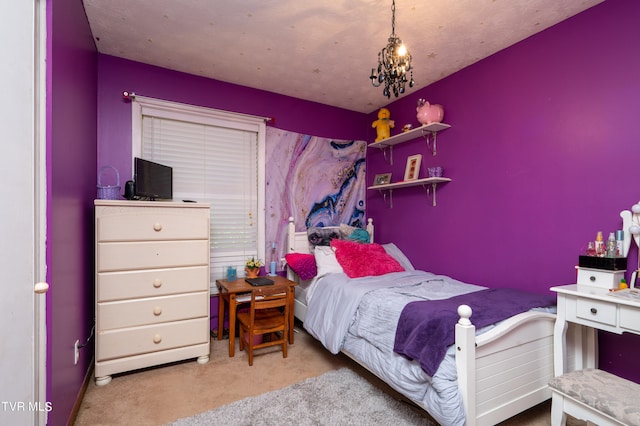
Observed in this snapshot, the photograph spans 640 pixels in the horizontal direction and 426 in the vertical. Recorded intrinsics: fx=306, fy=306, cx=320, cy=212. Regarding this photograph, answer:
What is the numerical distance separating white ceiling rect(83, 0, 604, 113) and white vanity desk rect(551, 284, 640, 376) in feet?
6.03

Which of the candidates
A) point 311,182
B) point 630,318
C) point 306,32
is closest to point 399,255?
point 311,182

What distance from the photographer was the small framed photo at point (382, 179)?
3603 mm

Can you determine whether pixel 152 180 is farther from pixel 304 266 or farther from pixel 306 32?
pixel 306 32

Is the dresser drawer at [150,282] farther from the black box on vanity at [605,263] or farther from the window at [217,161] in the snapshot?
the black box on vanity at [605,263]

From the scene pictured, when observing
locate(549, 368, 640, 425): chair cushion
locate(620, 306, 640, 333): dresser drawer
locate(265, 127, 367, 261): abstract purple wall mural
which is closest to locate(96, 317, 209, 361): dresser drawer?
locate(265, 127, 367, 261): abstract purple wall mural

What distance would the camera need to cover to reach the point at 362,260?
2918 mm

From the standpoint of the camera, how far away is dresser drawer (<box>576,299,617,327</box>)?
1552 mm

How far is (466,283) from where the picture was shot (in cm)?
273

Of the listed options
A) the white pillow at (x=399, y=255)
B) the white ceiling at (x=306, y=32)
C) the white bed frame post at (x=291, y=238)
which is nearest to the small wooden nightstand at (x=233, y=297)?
the white bed frame post at (x=291, y=238)

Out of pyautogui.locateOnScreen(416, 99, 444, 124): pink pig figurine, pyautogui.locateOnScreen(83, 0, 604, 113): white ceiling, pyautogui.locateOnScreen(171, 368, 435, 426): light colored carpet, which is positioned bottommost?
pyautogui.locateOnScreen(171, 368, 435, 426): light colored carpet

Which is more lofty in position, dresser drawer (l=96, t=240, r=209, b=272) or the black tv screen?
the black tv screen

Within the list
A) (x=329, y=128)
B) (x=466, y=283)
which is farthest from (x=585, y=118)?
(x=329, y=128)

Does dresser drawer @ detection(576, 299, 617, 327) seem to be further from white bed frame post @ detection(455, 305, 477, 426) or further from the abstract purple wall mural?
the abstract purple wall mural

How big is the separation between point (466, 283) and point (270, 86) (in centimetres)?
274
